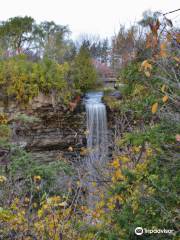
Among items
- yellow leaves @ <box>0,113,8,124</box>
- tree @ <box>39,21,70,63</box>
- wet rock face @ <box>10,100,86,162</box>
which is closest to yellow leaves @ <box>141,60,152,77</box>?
yellow leaves @ <box>0,113,8,124</box>

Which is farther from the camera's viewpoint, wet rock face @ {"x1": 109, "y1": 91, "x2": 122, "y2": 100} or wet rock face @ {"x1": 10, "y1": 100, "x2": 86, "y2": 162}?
wet rock face @ {"x1": 109, "y1": 91, "x2": 122, "y2": 100}

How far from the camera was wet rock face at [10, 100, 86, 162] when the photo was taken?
10422mm

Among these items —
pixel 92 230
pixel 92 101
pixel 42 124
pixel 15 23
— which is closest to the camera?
pixel 92 230

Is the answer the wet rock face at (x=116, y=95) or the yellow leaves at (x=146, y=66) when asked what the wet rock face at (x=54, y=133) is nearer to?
the wet rock face at (x=116, y=95)

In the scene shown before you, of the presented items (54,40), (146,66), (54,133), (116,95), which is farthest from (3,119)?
(54,40)

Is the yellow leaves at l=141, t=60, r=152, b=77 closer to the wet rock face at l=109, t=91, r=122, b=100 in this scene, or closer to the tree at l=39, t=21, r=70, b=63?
the wet rock face at l=109, t=91, r=122, b=100

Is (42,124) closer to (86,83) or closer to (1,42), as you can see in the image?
(86,83)

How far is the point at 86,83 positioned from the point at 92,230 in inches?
379

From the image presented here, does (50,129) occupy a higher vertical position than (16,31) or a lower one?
lower

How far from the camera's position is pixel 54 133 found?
10758 millimetres

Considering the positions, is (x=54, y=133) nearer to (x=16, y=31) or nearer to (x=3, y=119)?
(x=3, y=119)

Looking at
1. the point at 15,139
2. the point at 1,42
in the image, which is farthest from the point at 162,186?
the point at 1,42

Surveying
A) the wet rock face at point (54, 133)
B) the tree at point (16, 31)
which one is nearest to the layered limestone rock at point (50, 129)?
the wet rock face at point (54, 133)

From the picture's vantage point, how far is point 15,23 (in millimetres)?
17781
